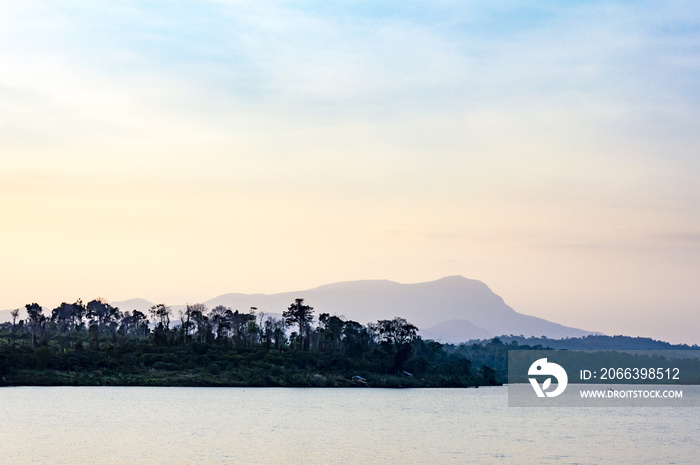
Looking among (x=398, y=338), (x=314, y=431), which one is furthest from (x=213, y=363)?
(x=314, y=431)

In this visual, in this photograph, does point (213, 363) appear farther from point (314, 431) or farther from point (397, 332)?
point (314, 431)

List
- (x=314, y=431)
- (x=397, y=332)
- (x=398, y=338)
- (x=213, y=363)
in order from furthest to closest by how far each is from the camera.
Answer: (x=397, y=332) < (x=398, y=338) < (x=213, y=363) < (x=314, y=431)

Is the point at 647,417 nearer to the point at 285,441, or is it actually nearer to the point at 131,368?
the point at 285,441

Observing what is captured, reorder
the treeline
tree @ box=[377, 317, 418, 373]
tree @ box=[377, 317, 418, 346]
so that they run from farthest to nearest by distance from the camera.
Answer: tree @ box=[377, 317, 418, 346]
tree @ box=[377, 317, 418, 373]
the treeline

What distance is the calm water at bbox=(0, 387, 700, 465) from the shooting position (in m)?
64.0

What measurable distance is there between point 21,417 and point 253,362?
88.2 m

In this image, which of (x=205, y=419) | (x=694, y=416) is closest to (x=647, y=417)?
A: (x=694, y=416)

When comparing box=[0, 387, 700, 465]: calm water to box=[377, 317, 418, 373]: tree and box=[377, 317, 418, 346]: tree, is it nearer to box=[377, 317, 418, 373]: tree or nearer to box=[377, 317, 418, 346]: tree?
box=[377, 317, 418, 373]: tree

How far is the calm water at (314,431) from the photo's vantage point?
6400 cm

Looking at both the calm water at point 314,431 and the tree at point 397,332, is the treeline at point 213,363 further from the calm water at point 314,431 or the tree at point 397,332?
the calm water at point 314,431

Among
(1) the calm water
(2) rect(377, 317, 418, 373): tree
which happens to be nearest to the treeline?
(2) rect(377, 317, 418, 373): tree

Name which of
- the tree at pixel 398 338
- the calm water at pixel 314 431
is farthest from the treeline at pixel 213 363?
the calm water at pixel 314 431

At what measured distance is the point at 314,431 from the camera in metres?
82.8

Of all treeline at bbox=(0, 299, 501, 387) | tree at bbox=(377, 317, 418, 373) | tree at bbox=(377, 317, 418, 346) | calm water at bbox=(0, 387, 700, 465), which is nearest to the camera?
calm water at bbox=(0, 387, 700, 465)
